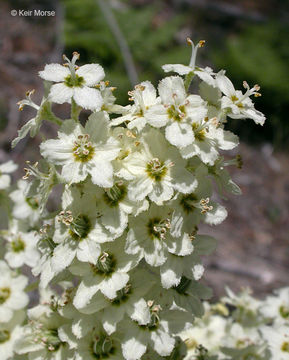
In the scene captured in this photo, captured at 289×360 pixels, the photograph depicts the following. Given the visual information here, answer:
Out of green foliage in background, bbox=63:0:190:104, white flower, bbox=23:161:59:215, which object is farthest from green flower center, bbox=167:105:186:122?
green foliage in background, bbox=63:0:190:104

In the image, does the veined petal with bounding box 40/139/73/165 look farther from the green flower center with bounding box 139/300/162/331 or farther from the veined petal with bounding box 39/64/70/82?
the green flower center with bounding box 139/300/162/331

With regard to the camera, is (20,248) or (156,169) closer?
(156,169)

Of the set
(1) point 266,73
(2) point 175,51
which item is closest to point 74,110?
(2) point 175,51

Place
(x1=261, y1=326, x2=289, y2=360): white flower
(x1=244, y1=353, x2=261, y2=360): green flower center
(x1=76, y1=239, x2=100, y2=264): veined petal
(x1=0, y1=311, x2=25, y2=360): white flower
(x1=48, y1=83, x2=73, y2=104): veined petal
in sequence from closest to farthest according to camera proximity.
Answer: (x1=76, y1=239, x2=100, y2=264): veined petal
(x1=48, y1=83, x2=73, y2=104): veined petal
(x1=0, y1=311, x2=25, y2=360): white flower
(x1=261, y1=326, x2=289, y2=360): white flower
(x1=244, y1=353, x2=261, y2=360): green flower center

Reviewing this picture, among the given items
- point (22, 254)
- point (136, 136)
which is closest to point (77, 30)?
point (22, 254)

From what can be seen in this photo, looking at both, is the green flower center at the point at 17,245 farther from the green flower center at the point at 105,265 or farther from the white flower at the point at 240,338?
the white flower at the point at 240,338

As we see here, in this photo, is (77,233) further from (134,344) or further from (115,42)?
(115,42)
